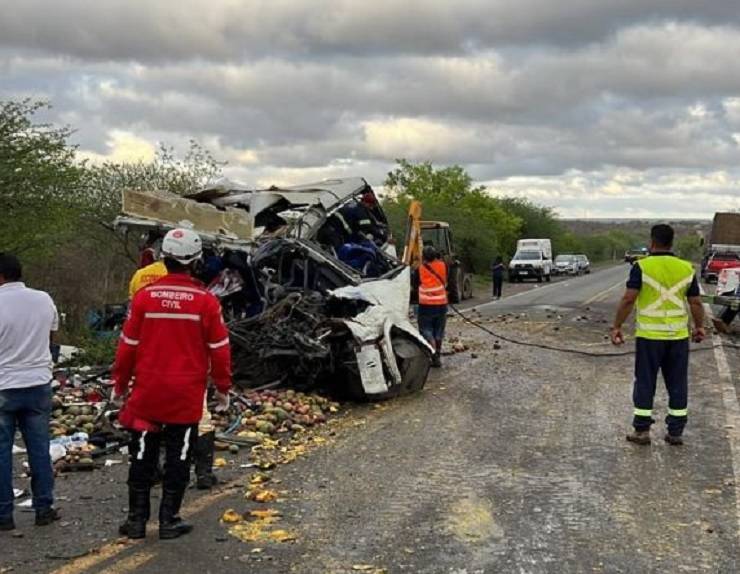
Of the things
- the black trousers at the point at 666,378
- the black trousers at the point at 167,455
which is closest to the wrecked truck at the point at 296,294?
the black trousers at the point at 666,378

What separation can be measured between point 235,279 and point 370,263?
1.89 m

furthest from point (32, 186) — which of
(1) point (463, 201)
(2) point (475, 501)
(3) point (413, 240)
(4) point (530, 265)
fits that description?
(1) point (463, 201)

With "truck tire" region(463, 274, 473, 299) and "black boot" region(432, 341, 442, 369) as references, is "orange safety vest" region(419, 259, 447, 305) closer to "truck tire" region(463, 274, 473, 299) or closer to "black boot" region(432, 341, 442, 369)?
"black boot" region(432, 341, 442, 369)

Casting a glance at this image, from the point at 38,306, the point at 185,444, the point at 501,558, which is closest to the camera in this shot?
the point at 501,558

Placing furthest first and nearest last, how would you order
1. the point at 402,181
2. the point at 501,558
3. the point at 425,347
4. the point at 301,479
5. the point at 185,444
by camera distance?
the point at 402,181, the point at 425,347, the point at 301,479, the point at 185,444, the point at 501,558

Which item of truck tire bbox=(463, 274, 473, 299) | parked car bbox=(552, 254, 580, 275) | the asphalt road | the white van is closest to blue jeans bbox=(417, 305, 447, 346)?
the asphalt road

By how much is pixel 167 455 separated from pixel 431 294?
7.39m

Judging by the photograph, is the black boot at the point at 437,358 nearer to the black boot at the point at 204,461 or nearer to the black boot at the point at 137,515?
the black boot at the point at 204,461

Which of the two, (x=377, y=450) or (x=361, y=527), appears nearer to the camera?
(x=361, y=527)

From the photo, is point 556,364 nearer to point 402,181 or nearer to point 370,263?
point 370,263

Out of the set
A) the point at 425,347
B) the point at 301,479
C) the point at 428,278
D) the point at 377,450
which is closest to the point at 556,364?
the point at 428,278

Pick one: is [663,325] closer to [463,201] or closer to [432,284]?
[432,284]

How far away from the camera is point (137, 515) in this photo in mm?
4938

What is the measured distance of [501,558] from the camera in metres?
4.61
